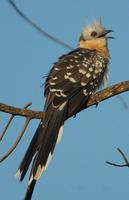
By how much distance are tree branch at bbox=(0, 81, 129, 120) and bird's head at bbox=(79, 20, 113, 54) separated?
1.72 m

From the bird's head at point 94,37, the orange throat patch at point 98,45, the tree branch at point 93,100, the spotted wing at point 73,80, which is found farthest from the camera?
the bird's head at point 94,37

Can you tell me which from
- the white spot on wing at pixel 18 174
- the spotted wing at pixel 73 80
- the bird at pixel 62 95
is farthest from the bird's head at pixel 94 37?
the white spot on wing at pixel 18 174

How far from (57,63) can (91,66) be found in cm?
42

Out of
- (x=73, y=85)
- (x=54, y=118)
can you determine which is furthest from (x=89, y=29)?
(x=54, y=118)

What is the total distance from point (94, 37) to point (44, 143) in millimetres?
2641

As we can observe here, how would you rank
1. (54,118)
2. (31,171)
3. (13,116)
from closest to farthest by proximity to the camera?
1. (13,116)
2. (31,171)
3. (54,118)

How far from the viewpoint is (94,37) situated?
22.1ft

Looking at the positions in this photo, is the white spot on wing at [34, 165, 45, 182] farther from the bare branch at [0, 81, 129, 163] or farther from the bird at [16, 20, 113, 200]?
the bare branch at [0, 81, 129, 163]

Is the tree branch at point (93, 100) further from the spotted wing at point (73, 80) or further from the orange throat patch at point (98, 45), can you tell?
the orange throat patch at point (98, 45)

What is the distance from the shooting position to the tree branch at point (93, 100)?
3932 millimetres

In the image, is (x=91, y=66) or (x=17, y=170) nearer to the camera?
(x=17, y=170)

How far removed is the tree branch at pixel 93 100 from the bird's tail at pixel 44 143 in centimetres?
15

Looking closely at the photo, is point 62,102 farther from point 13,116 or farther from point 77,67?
point 13,116

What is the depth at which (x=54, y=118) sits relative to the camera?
478 centimetres
